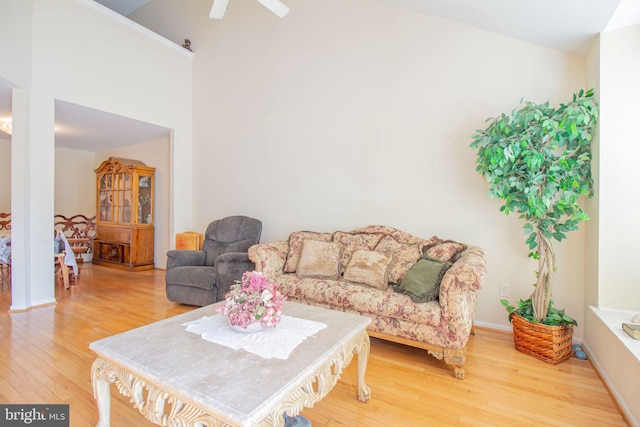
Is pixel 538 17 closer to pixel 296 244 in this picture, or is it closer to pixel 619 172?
pixel 619 172

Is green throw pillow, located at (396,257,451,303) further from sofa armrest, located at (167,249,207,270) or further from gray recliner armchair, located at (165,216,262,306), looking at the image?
sofa armrest, located at (167,249,207,270)

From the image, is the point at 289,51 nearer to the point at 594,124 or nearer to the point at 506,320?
the point at 594,124

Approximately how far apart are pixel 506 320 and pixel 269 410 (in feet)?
8.74

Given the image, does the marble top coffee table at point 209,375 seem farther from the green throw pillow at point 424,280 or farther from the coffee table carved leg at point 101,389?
the green throw pillow at point 424,280

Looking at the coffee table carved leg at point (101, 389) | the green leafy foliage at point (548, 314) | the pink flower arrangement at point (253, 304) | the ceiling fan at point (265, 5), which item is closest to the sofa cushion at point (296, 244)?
the pink flower arrangement at point (253, 304)

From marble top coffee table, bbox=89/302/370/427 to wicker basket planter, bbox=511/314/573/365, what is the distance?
5.23 feet

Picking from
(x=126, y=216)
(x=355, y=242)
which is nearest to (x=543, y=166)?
(x=355, y=242)

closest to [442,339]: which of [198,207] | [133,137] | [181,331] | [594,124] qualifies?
[181,331]

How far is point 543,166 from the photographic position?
2.26 meters

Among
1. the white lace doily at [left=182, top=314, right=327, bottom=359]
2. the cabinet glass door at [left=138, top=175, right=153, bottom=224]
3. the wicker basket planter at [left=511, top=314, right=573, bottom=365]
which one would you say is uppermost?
the cabinet glass door at [left=138, top=175, right=153, bottom=224]

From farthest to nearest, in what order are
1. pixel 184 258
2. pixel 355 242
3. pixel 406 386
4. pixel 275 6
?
pixel 184 258 < pixel 355 242 < pixel 275 6 < pixel 406 386

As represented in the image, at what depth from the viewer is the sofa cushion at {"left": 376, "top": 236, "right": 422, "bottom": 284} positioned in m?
2.75

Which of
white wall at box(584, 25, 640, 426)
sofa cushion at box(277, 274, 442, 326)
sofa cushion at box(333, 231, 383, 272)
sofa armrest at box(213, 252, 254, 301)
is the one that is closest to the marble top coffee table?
sofa cushion at box(277, 274, 442, 326)

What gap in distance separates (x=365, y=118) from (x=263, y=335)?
2.67 m
